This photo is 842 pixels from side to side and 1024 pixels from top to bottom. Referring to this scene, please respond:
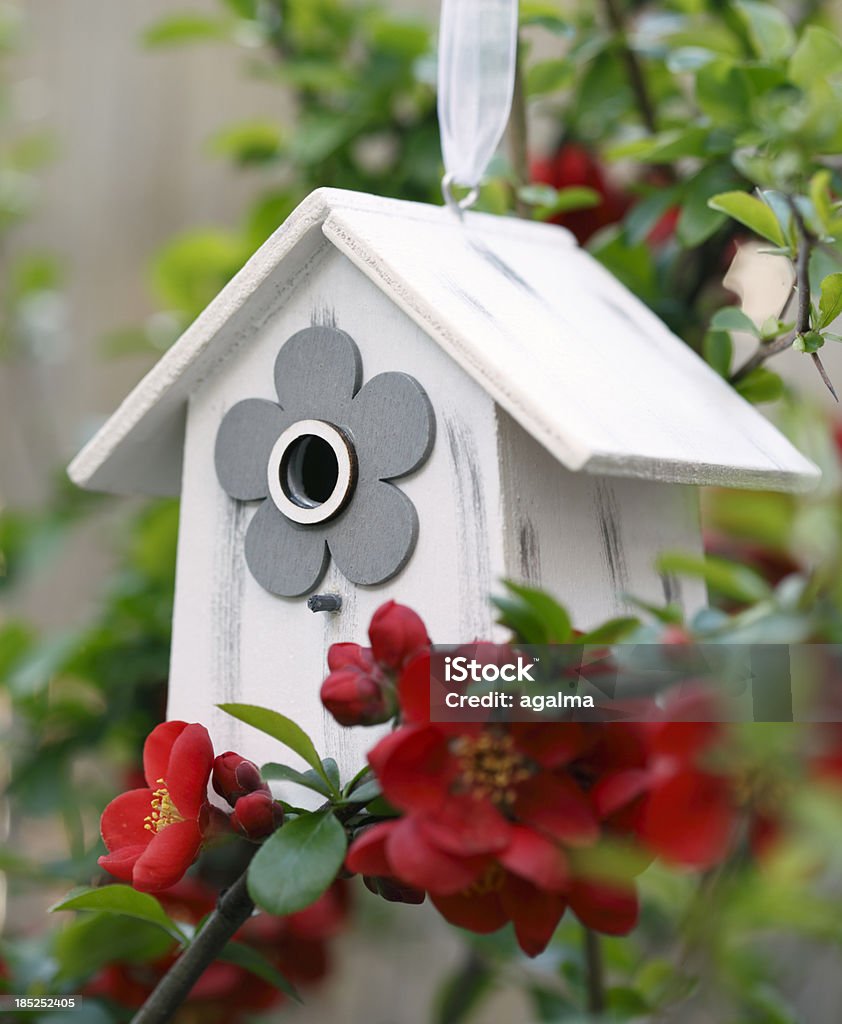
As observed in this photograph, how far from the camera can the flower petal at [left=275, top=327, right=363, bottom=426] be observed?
0.66 meters

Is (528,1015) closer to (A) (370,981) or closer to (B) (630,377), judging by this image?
(A) (370,981)

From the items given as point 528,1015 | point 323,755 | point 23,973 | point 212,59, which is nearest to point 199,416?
point 323,755

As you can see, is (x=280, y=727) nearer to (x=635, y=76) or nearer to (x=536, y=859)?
(x=536, y=859)

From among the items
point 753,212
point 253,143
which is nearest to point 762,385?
point 753,212

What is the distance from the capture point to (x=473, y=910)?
1.81 feet

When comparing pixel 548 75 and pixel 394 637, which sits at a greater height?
pixel 548 75

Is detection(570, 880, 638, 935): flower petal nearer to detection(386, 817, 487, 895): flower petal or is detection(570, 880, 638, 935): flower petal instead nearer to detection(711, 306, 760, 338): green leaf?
detection(386, 817, 487, 895): flower petal

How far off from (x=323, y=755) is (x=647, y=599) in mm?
216

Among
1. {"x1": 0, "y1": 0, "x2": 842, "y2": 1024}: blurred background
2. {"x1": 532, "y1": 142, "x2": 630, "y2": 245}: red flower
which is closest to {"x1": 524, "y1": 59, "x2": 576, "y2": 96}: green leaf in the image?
{"x1": 0, "y1": 0, "x2": 842, "y2": 1024}: blurred background

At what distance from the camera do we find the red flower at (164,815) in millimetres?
582

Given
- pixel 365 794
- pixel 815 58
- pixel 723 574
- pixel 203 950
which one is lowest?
pixel 203 950

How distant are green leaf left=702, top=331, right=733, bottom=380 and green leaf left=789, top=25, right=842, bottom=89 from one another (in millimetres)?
161

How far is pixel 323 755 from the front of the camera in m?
0.65

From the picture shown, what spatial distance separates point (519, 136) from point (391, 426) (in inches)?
13.7
